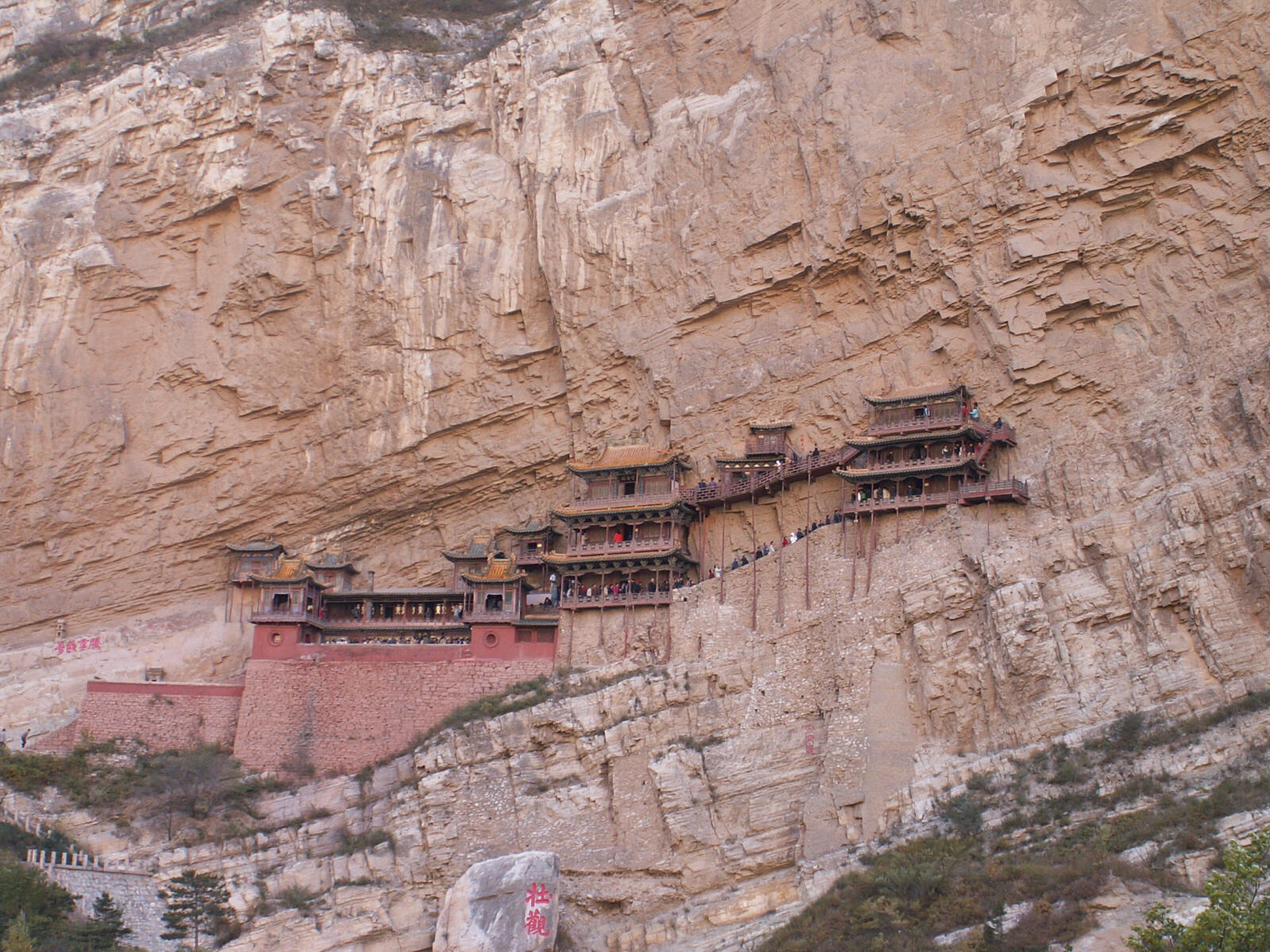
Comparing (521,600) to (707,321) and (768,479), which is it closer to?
(768,479)

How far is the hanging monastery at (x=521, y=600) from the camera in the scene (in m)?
32.2

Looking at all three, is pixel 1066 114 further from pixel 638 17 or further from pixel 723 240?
pixel 638 17

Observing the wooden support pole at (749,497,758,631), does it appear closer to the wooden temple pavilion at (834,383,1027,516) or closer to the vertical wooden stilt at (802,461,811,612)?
the vertical wooden stilt at (802,461,811,612)

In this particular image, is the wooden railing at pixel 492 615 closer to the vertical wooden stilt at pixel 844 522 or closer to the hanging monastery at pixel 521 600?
the hanging monastery at pixel 521 600

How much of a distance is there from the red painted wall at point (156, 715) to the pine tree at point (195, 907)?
5216 millimetres

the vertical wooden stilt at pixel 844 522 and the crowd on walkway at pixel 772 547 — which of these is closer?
the vertical wooden stilt at pixel 844 522

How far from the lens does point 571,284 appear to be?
1464 inches

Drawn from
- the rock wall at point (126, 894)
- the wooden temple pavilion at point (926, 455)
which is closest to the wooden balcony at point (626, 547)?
the wooden temple pavilion at point (926, 455)

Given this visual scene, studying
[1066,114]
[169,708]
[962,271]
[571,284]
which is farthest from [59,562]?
[1066,114]

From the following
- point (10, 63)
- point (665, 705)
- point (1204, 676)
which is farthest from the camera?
point (10, 63)

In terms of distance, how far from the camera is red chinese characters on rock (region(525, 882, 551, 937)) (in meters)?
27.3

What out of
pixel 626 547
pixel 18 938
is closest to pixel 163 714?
pixel 18 938

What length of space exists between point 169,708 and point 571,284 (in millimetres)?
13710

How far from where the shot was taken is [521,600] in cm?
3481
